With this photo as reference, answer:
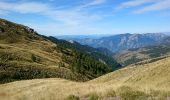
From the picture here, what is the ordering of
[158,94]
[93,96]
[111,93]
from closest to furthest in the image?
[158,94]
[93,96]
[111,93]

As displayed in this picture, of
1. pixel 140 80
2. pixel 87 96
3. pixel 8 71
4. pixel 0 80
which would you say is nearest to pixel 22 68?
pixel 8 71

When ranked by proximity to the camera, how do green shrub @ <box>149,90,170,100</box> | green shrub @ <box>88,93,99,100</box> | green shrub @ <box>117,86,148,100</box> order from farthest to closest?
green shrub @ <box>88,93,99,100</box> < green shrub @ <box>117,86,148,100</box> < green shrub @ <box>149,90,170,100</box>

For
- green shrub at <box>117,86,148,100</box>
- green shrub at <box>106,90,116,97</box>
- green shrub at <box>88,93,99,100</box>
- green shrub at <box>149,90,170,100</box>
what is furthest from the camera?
green shrub at <box>106,90,116,97</box>

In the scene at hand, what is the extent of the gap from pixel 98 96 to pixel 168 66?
1699cm

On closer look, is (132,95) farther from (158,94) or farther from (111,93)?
(111,93)

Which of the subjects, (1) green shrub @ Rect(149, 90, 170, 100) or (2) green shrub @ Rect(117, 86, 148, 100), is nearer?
(1) green shrub @ Rect(149, 90, 170, 100)

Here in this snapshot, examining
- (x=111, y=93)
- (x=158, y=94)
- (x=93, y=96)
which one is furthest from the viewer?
(x=111, y=93)

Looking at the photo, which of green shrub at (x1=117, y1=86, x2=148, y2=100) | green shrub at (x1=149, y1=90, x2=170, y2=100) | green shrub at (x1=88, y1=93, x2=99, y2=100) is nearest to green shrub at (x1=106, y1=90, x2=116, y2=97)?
green shrub at (x1=117, y1=86, x2=148, y2=100)

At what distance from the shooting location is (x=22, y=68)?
12431cm

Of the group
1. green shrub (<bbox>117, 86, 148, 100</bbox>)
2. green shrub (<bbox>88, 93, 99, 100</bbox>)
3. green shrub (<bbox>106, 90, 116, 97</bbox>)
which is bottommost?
green shrub (<bbox>88, 93, 99, 100</bbox>)

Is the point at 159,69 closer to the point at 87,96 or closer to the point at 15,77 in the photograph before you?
the point at 87,96

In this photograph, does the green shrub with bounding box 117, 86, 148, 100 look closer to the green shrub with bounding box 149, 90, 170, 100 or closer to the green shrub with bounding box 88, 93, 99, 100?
the green shrub with bounding box 149, 90, 170, 100

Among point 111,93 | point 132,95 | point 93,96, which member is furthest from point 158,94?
point 93,96

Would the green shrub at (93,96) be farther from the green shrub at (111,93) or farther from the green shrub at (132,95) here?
the green shrub at (132,95)
